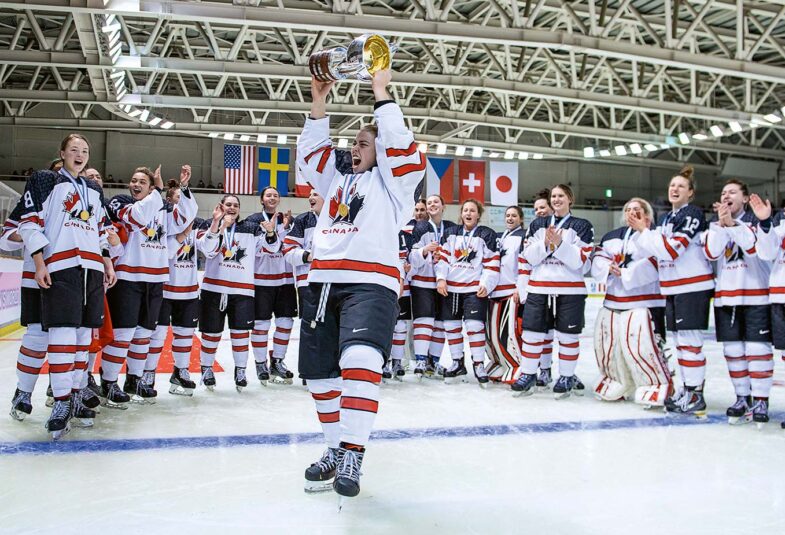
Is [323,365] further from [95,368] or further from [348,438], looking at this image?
[95,368]

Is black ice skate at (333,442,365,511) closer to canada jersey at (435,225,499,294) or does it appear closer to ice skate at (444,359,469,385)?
ice skate at (444,359,469,385)

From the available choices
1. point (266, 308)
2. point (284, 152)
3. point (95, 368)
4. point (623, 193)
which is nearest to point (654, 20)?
point (284, 152)

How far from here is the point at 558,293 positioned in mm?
4785

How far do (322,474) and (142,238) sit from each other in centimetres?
230

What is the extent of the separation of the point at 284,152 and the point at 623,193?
52.1 feet

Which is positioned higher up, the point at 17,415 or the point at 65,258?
the point at 65,258

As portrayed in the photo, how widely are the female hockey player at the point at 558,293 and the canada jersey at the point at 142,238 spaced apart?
8.38 ft

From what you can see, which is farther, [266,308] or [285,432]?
[266,308]

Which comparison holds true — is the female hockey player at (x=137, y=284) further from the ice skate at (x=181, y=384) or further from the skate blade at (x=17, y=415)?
the skate blade at (x=17, y=415)

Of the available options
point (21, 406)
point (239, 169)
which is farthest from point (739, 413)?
point (239, 169)

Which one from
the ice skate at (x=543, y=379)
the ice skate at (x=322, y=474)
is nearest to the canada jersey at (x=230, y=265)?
the ice skate at (x=543, y=379)

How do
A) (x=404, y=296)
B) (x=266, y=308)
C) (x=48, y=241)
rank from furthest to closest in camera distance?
1. (x=404, y=296)
2. (x=266, y=308)
3. (x=48, y=241)

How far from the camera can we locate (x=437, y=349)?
5891mm

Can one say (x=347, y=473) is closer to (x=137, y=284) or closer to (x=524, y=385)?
(x=137, y=284)
